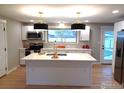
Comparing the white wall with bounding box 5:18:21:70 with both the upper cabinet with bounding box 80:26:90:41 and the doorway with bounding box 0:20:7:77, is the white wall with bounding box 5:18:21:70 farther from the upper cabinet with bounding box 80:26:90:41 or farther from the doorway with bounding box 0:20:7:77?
the upper cabinet with bounding box 80:26:90:41

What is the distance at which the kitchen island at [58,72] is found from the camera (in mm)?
3258

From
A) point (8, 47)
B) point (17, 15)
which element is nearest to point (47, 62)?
point (8, 47)

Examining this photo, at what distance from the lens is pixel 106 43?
2602mm

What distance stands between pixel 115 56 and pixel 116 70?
49 centimetres

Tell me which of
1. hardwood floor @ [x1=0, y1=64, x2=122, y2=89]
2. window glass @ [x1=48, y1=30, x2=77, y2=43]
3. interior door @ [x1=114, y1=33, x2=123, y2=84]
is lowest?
hardwood floor @ [x1=0, y1=64, x2=122, y2=89]

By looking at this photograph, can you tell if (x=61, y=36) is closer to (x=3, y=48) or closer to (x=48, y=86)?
(x=3, y=48)

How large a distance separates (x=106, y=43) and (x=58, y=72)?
54.1 inches

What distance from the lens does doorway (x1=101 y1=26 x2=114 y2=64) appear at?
8.36 feet

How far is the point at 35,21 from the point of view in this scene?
265 centimetres

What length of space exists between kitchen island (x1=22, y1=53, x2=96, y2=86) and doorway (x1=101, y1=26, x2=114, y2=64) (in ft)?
1.66

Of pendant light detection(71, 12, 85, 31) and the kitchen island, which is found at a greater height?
pendant light detection(71, 12, 85, 31)

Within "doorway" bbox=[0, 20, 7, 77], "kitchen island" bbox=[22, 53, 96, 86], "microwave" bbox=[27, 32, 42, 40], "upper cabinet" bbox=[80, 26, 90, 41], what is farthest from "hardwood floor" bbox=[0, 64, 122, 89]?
"microwave" bbox=[27, 32, 42, 40]

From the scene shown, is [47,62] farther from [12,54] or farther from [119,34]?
[119,34]

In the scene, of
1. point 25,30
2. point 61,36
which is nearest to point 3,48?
point 25,30
